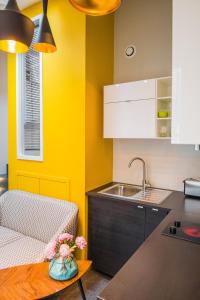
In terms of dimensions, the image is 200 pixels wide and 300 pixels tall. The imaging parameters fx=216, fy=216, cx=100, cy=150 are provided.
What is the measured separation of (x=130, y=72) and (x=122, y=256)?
2.00 meters

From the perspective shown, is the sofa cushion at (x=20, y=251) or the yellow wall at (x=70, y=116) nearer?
the sofa cushion at (x=20, y=251)

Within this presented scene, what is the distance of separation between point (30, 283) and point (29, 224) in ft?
3.14

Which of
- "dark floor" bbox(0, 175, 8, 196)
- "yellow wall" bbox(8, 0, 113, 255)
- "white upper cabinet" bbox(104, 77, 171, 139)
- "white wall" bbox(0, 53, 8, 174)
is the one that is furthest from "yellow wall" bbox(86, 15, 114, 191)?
"white wall" bbox(0, 53, 8, 174)

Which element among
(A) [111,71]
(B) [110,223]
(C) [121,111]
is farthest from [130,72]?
(B) [110,223]

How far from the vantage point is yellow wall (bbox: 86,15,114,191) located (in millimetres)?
2219

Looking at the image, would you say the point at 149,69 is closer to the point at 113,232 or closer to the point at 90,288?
the point at 113,232

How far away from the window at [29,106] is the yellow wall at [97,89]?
2.29 ft

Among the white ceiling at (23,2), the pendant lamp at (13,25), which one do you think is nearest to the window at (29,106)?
the white ceiling at (23,2)

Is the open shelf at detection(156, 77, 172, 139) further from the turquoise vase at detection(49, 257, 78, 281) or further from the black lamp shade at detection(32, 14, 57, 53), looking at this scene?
the turquoise vase at detection(49, 257, 78, 281)

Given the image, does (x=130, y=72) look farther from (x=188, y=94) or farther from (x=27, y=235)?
(x=27, y=235)

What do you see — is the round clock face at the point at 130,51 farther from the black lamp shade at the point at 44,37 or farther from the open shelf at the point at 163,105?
the black lamp shade at the point at 44,37

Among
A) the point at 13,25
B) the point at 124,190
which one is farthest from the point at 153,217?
the point at 13,25

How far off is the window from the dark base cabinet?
3.34 ft

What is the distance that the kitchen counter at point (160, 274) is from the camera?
784 mm
